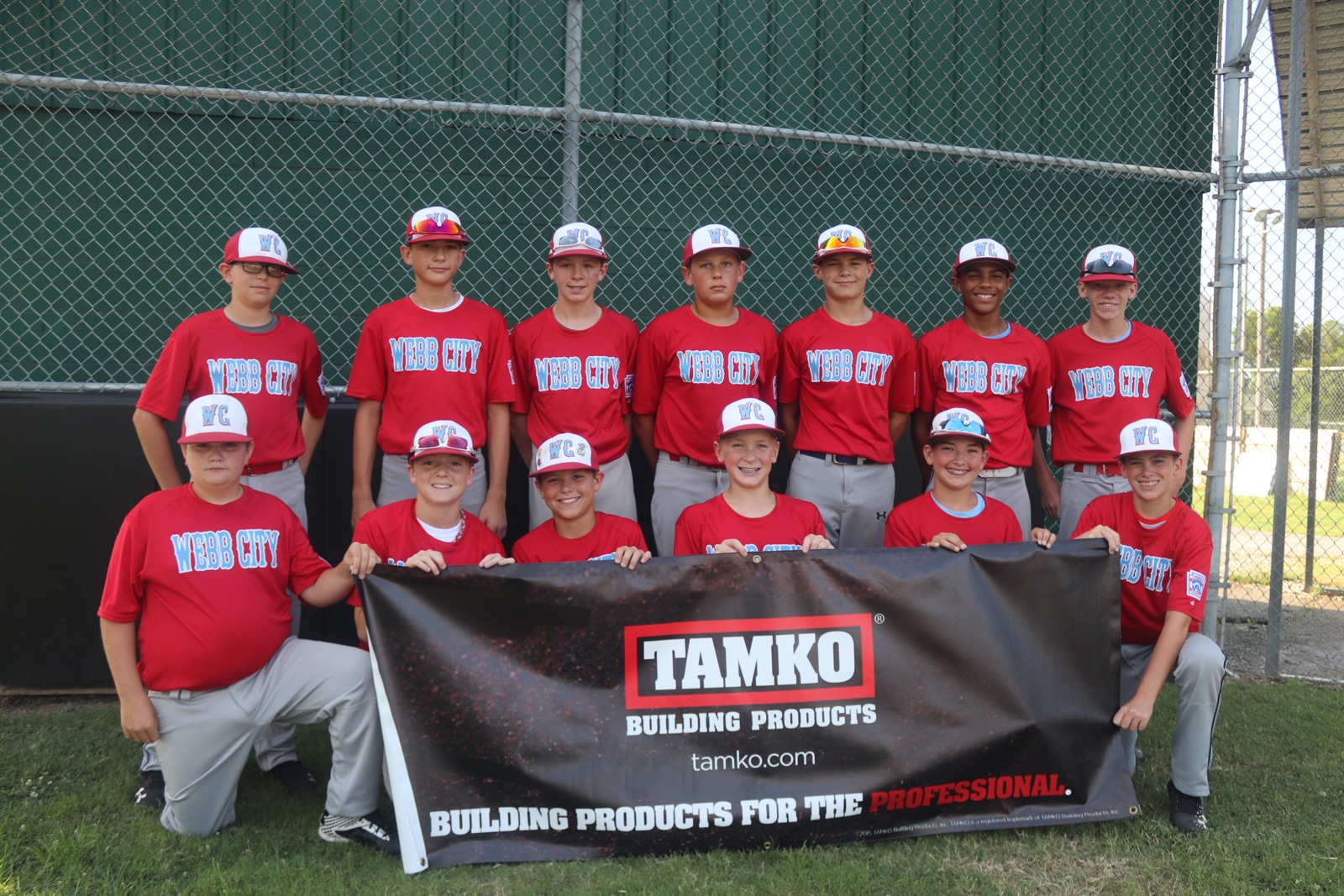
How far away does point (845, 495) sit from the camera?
4277 mm

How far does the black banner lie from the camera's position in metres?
3.13

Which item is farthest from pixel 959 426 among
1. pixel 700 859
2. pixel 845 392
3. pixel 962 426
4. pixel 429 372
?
pixel 429 372

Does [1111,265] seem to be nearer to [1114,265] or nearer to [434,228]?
[1114,265]

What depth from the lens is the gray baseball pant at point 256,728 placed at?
130 inches

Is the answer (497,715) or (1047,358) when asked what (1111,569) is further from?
(497,715)

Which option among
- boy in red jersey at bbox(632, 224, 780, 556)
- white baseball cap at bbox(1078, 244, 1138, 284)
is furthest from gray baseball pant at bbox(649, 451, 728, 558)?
white baseball cap at bbox(1078, 244, 1138, 284)

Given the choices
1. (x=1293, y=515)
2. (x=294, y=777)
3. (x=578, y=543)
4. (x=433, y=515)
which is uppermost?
(x=433, y=515)

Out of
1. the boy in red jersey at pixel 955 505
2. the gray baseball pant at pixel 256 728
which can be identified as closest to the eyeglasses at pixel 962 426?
the boy in red jersey at pixel 955 505

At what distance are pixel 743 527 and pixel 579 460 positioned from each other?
0.67m

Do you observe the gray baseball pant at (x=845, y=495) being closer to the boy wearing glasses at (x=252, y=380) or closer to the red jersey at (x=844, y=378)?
the red jersey at (x=844, y=378)

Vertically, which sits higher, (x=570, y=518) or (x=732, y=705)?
(x=570, y=518)

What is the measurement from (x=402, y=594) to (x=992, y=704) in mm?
2022

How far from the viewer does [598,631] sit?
3.22m

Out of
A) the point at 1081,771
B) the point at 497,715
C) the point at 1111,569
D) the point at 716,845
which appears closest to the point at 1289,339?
the point at 1111,569
